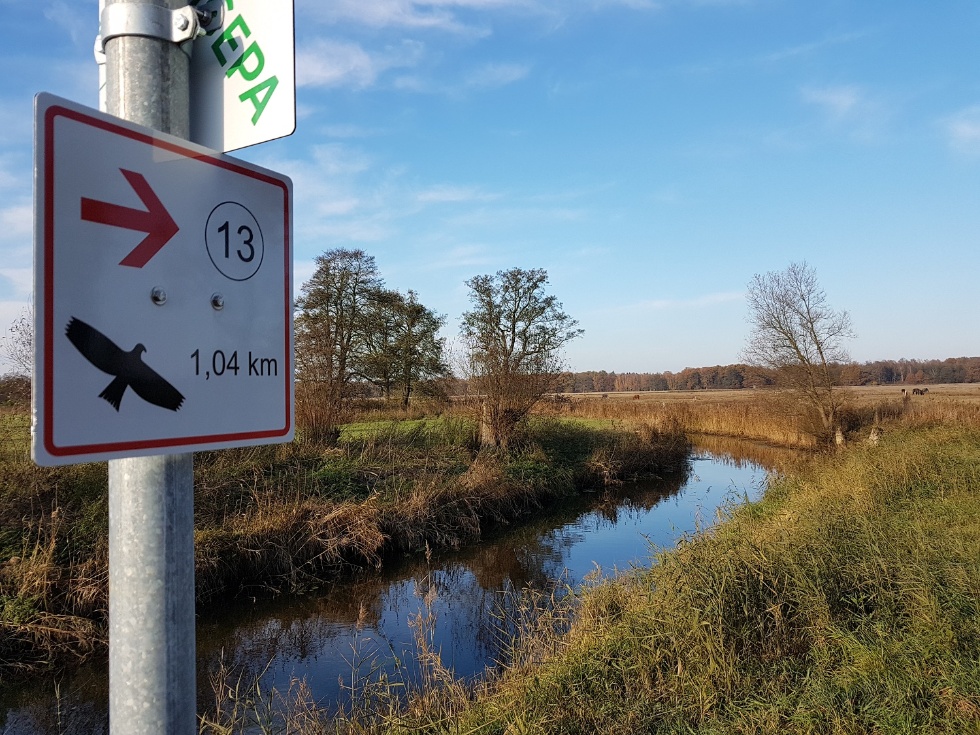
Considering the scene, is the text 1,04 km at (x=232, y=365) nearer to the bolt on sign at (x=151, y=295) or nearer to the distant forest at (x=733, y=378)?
the bolt on sign at (x=151, y=295)

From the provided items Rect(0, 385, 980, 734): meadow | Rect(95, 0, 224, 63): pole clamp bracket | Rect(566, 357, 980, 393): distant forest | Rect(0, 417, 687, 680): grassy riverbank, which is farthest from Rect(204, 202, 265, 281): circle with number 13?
Rect(566, 357, 980, 393): distant forest

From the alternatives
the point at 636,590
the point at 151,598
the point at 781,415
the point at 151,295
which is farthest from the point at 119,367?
the point at 781,415

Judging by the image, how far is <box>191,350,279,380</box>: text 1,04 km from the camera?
1.15 metres

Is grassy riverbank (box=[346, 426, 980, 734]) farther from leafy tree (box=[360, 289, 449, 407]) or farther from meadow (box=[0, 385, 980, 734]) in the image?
leafy tree (box=[360, 289, 449, 407])

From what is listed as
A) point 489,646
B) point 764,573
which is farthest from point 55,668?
point 764,573

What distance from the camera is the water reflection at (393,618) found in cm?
577

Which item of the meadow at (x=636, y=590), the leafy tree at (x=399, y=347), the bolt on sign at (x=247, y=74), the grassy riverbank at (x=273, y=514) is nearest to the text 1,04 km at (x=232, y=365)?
the bolt on sign at (x=247, y=74)

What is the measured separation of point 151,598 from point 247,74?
100cm

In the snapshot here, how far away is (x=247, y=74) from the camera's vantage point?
1310mm

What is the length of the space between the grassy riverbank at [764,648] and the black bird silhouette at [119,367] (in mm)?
3297

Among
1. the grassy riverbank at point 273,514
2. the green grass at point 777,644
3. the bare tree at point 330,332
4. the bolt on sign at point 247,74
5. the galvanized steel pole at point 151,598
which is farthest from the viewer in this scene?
the bare tree at point 330,332

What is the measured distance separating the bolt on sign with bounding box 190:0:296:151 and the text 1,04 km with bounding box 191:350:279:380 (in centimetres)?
43

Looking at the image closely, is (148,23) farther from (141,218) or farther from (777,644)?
(777,644)

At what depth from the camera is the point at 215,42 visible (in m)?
1.31
